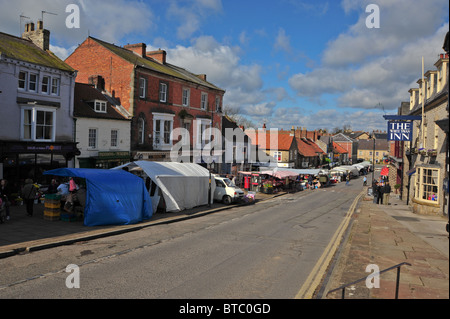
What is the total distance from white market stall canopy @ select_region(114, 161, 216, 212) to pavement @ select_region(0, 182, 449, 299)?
3.64 ft

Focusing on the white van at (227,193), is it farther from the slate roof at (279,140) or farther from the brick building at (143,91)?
the slate roof at (279,140)

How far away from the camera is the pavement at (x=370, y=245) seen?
25.9ft

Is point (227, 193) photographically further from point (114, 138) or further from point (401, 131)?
point (401, 131)

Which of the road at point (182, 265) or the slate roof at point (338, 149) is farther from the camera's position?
the slate roof at point (338, 149)

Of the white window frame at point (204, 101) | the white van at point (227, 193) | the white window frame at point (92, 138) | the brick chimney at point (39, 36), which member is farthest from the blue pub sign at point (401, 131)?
the brick chimney at point (39, 36)

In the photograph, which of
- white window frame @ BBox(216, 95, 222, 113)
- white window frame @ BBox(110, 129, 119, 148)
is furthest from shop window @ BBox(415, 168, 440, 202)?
white window frame @ BBox(216, 95, 222, 113)

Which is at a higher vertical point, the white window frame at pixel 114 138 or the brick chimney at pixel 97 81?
the brick chimney at pixel 97 81

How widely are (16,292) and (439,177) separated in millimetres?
21589

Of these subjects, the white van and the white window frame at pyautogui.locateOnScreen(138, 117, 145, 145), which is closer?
the white van

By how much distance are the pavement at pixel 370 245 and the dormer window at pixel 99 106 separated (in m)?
9.67

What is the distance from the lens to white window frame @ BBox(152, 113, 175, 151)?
107 feet

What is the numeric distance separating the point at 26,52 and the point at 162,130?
13.6 m

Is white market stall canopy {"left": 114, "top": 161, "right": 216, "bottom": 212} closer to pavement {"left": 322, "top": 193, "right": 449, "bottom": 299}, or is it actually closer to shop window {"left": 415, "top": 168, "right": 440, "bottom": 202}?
pavement {"left": 322, "top": 193, "right": 449, "bottom": 299}

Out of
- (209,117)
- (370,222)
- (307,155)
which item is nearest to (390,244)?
(370,222)
